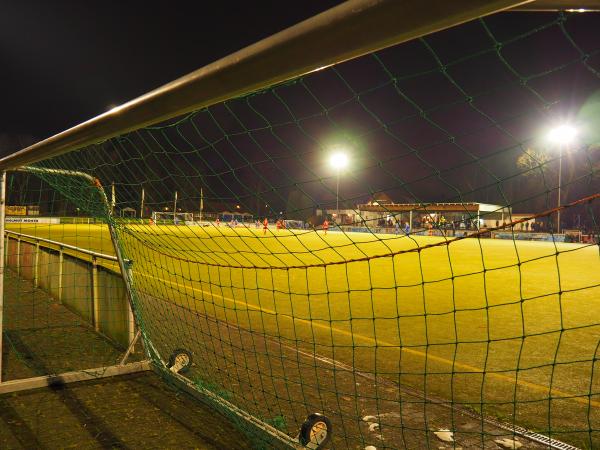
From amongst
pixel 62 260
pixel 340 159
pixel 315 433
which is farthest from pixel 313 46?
pixel 62 260

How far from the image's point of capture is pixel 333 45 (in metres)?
1.06

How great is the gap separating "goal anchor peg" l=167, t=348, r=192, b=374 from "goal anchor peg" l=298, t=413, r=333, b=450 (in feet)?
5.47

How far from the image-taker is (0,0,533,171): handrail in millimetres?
894

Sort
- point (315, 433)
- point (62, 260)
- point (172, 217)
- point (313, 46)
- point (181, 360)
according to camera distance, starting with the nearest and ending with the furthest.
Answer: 1. point (313, 46)
2. point (315, 433)
3. point (181, 360)
4. point (62, 260)
5. point (172, 217)

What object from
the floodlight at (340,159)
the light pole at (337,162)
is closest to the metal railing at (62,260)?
the light pole at (337,162)

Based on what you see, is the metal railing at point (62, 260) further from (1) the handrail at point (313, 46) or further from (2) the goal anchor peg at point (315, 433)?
(1) the handrail at point (313, 46)

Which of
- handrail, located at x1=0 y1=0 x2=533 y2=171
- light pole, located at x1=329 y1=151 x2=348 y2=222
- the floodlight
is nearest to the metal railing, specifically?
light pole, located at x1=329 y1=151 x2=348 y2=222

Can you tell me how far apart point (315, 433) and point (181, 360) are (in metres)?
1.77

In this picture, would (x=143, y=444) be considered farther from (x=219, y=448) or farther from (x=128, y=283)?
(x=128, y=283)

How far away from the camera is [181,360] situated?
410 centimetres

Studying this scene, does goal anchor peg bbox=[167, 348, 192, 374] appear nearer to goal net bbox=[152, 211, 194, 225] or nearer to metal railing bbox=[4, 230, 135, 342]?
metal railing bbox=[4, 230, 135, 342]

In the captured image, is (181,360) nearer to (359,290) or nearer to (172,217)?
(359,290)

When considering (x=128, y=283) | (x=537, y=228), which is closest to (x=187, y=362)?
(x=128, y=283)

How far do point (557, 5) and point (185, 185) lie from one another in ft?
11.1
